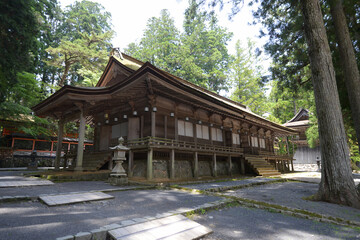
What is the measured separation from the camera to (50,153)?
74.0ft

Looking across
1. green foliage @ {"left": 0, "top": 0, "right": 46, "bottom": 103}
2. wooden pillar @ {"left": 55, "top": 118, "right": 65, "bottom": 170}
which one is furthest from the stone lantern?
green foliage @ {"left": 0, "top": 0, "right": 46, "bottom": 103}

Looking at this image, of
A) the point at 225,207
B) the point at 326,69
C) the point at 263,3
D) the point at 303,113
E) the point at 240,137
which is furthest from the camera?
the point at 303,113

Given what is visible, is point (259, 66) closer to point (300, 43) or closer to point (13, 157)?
point (300, 43)

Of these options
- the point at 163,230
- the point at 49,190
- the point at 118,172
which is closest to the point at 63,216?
the point at 163,230

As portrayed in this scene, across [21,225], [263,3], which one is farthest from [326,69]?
[21,225]

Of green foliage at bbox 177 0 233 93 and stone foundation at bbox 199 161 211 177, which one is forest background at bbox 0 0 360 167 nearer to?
green foliage at bbox 177 0 233 93

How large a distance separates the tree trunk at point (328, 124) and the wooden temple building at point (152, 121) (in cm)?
578

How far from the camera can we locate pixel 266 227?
3783 millimetres

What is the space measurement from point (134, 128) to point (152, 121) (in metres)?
1.75

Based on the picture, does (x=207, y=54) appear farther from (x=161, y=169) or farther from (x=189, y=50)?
(x=161, y=169)

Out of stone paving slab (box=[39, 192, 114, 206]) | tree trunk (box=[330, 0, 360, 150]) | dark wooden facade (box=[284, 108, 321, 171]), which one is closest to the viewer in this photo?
stone paving slab (box=[39, 192, 114, 206])

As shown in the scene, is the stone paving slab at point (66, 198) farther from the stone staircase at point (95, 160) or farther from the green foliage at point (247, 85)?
the green foliage at point (247, 85)

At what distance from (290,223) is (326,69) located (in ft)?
19.3

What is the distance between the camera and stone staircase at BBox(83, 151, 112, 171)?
11.4 m
